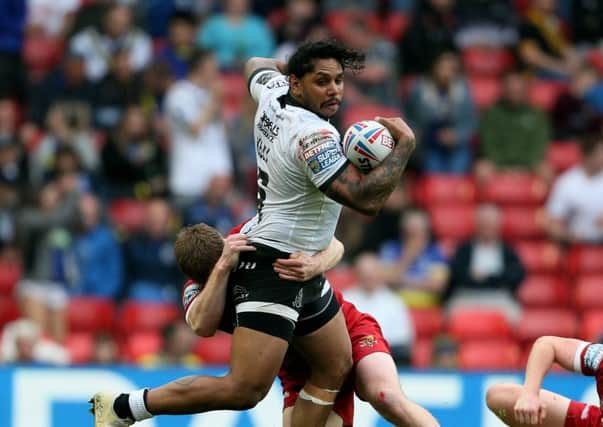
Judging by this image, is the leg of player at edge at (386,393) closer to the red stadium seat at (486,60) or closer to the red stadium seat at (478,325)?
the red stadium seat at (478,325)

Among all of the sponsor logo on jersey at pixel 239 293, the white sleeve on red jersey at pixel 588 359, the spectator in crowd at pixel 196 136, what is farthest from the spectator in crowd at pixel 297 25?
the white sleeve on red jersey at pixel 588 359

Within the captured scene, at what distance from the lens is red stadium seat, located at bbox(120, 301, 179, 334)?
40.7 ft

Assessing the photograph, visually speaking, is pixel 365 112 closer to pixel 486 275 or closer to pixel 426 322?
pixel 486 275

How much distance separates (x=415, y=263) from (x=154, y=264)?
8.20ft

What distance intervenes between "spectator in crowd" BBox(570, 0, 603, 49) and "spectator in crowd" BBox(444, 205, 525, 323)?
12.9ft

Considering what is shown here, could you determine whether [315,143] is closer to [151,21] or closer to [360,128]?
[360,128]

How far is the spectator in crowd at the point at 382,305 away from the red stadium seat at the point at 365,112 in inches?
86.8

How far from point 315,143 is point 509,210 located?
7.20 metres

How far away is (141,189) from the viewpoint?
1334 cm

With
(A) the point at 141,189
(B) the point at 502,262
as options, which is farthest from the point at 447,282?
(A) the point at 141,189

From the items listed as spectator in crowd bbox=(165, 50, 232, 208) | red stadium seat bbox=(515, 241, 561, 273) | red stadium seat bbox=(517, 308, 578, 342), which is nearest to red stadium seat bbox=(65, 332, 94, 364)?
spectator in crowd bbox=(165, 50, 232, 208)

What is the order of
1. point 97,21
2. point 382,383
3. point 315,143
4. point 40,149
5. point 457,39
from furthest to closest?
point 457,39, point 97,21, point 40,149, point 382,383, point 315,143

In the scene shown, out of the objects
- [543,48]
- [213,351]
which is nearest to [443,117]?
[543,48]

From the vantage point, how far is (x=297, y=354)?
7906 mm
